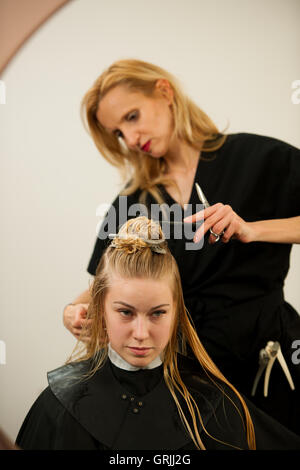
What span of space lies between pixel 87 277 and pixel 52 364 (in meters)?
0.21

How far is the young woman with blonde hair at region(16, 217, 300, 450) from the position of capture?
0.78 meters

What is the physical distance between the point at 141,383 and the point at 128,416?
6 cm

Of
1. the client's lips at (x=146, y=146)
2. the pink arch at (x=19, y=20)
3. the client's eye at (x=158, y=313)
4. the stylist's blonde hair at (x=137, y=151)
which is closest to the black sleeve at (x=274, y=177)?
the stylist's blonde hair at (x=137, y=151)

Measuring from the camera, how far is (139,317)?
0.77 meters

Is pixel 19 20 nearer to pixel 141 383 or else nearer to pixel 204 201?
pixel 204 201

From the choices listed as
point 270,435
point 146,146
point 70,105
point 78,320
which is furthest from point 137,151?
point 270,435

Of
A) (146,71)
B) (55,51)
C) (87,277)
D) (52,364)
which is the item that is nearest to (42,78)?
(55,51)

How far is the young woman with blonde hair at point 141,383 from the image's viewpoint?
78cm

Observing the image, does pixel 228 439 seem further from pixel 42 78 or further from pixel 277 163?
pixel 42 78

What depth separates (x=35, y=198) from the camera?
981mm

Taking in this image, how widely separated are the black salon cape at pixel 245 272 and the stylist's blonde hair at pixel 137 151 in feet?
0.22

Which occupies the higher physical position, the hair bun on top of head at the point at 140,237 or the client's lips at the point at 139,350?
the hair bun on top of head at the point at 140,237

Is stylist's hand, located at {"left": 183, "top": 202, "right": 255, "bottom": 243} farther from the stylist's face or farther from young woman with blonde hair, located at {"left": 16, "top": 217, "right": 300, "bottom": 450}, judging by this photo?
the stylist's face

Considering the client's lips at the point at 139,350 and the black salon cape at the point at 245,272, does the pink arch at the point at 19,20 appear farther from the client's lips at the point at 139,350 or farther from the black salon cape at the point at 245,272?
the client's lips at the point at 139,350
